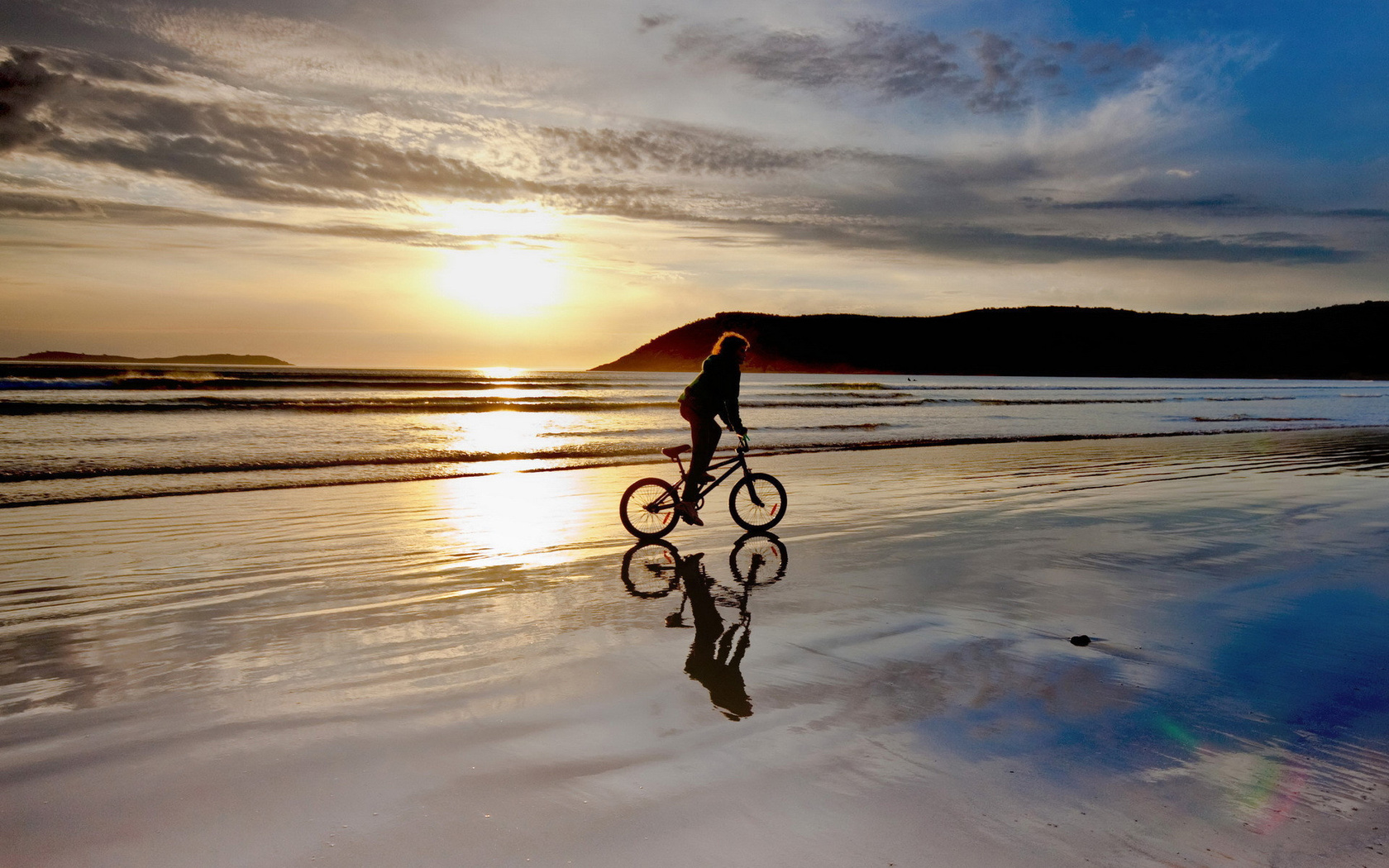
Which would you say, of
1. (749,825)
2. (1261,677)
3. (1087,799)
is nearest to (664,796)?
(749,825)

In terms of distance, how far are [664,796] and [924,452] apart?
65.9ft

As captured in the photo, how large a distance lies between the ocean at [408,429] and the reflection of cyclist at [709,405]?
8495 millimetres

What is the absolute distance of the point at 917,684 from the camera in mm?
4977

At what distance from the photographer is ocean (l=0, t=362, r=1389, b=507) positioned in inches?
668

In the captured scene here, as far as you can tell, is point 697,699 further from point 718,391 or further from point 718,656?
point 718,391

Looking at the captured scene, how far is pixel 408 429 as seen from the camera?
2945cm

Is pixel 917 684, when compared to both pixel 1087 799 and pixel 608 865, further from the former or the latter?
pixel 608 865

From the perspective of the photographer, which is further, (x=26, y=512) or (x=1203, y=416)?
(x=1203, y=416)

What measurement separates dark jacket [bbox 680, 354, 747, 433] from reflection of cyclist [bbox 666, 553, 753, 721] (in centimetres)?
312

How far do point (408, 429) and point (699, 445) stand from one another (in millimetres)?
21634

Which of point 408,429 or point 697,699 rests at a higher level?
point 408,429

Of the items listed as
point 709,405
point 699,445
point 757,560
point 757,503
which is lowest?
point 757,560

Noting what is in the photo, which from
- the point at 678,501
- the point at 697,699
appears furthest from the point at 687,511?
the point at 697,699

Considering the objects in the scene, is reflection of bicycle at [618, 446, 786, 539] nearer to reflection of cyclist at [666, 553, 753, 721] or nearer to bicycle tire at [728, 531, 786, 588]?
bicycle tire at [728, 531, 786, 588]
